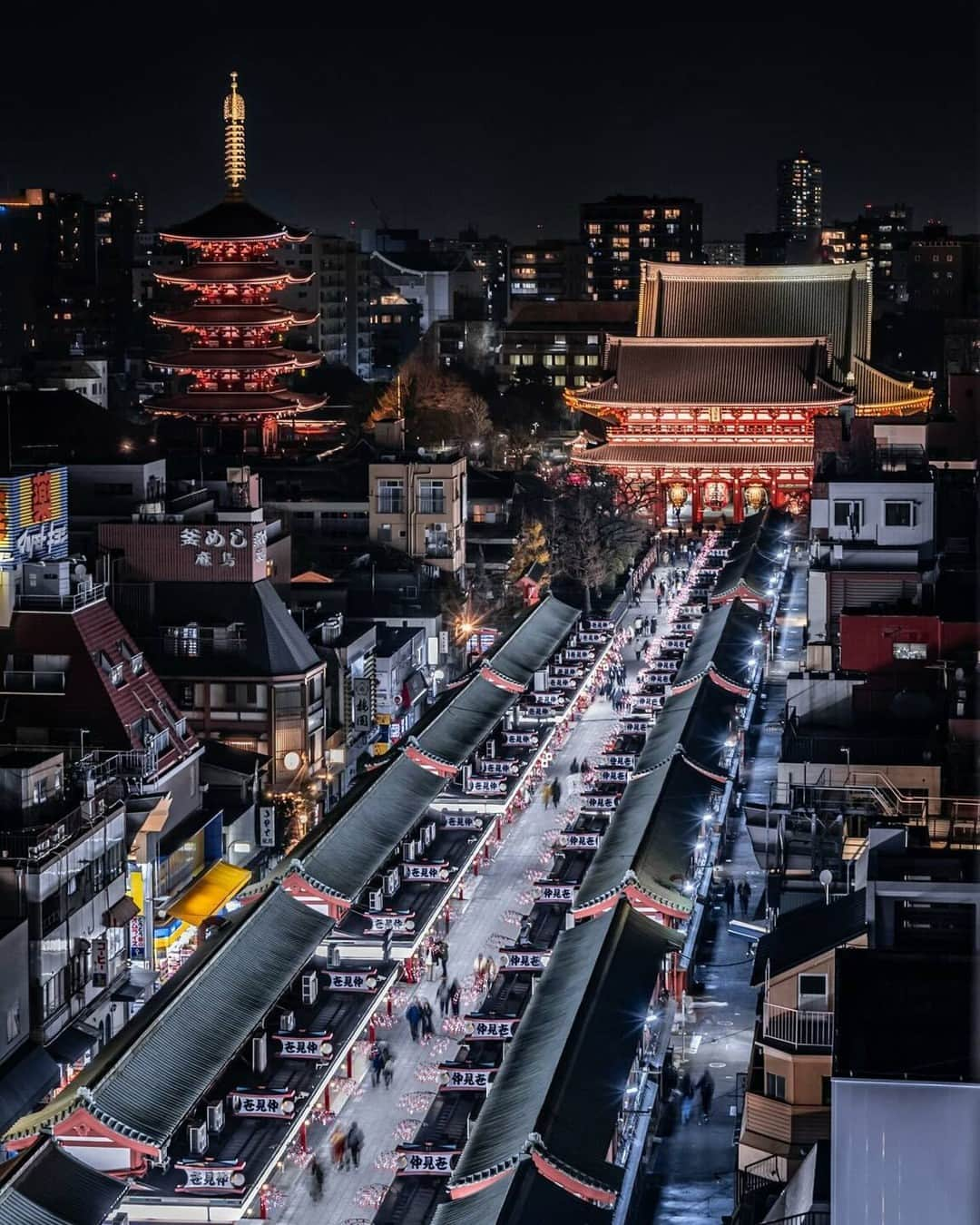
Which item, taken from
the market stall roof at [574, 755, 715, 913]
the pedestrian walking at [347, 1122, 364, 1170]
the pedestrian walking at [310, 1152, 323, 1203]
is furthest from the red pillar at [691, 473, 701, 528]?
the pedestrian walking at [310, 1152, 323, 1203]

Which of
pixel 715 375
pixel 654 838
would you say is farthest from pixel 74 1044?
pixel 715 375

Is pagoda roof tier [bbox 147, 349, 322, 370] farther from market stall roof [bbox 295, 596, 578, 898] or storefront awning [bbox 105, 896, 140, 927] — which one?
storefront awning [bbox 105, 896, 140, 927]

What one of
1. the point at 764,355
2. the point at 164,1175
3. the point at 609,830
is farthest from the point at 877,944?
the point at 764,355

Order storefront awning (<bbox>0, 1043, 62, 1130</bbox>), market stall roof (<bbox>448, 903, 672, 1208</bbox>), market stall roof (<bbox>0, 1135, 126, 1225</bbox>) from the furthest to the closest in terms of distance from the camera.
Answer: storefront awning (<bbox>0, 1043, 62, 1130</bbox>) < market stall roof (<bbox>448, 903, 672, 1208</bbox>) < market stall roof (<bbox>0, 1135, 126, 1225</bbox>)

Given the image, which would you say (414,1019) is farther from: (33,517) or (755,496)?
(755,496)

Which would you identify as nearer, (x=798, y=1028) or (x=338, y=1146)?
(x=798, y=1028)

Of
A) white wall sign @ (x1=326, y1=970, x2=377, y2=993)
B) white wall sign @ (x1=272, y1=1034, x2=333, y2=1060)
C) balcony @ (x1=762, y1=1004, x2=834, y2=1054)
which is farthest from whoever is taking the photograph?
white wall sign @ (x1=326, y1=970, x2=377, y2=993)
